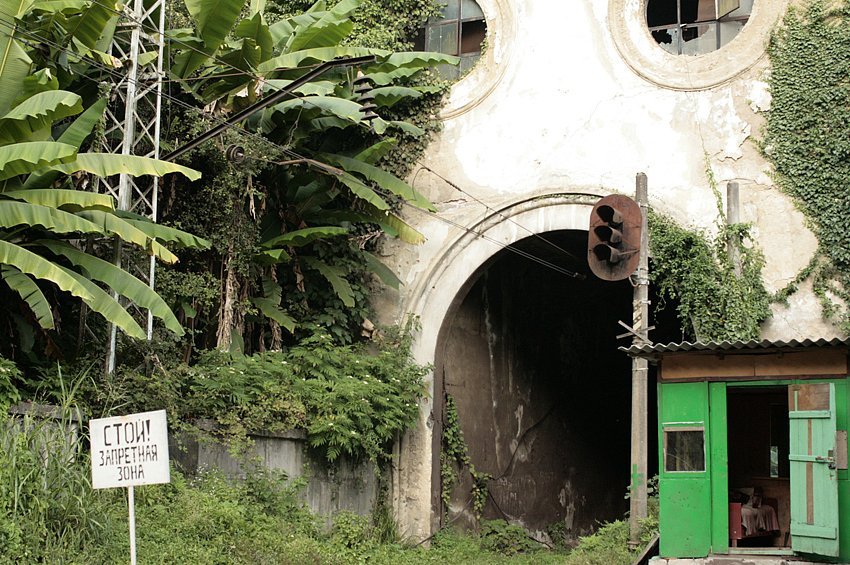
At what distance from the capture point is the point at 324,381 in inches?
562

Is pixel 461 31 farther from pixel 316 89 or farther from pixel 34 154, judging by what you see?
pixel 34 154

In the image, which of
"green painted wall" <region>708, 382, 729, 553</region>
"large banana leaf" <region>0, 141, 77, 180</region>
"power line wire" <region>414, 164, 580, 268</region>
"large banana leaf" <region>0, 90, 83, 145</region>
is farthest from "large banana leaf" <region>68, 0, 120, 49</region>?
"green painted wall" <region>708, 382, 729, 553</region>

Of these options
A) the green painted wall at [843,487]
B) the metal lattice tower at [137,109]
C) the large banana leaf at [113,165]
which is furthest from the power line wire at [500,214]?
the green painted wall at [843,487]

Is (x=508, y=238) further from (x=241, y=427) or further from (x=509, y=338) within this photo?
(x=241, y=427)

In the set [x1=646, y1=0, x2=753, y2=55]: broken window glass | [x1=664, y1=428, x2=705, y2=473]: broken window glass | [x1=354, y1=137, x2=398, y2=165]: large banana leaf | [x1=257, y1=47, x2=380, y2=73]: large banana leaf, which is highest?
[x1=646, y1=0, x2=753, y2=55]: broken window glass

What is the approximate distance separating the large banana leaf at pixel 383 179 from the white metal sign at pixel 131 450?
309 inches

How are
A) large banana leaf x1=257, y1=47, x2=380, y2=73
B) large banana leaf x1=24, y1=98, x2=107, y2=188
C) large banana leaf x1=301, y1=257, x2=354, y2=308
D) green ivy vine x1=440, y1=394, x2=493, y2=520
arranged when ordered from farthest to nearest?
green ivy vine x1=440, y1=394, x2=493, y2=520, large banana leaf x1=301, y1=257, x2=354, y2=308, large banana leaf x1=257, y1=47, x2=380, y2=73, large banana leaf x1=24, y1=98, x2=107, y2=188

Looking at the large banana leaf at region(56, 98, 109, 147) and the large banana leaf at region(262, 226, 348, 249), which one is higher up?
the large banana leaf at region(56, 98, 109, 147)

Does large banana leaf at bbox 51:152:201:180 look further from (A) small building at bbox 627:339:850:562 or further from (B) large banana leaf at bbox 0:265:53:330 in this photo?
(A) small building at bbox 627:339:850:562

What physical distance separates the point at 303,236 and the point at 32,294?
4530 mm

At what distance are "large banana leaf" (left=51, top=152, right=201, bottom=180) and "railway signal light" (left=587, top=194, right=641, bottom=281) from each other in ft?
14.7

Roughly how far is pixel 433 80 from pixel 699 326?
549cm

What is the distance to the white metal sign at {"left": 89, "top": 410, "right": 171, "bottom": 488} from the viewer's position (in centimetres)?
788

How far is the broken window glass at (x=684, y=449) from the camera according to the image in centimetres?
1061
